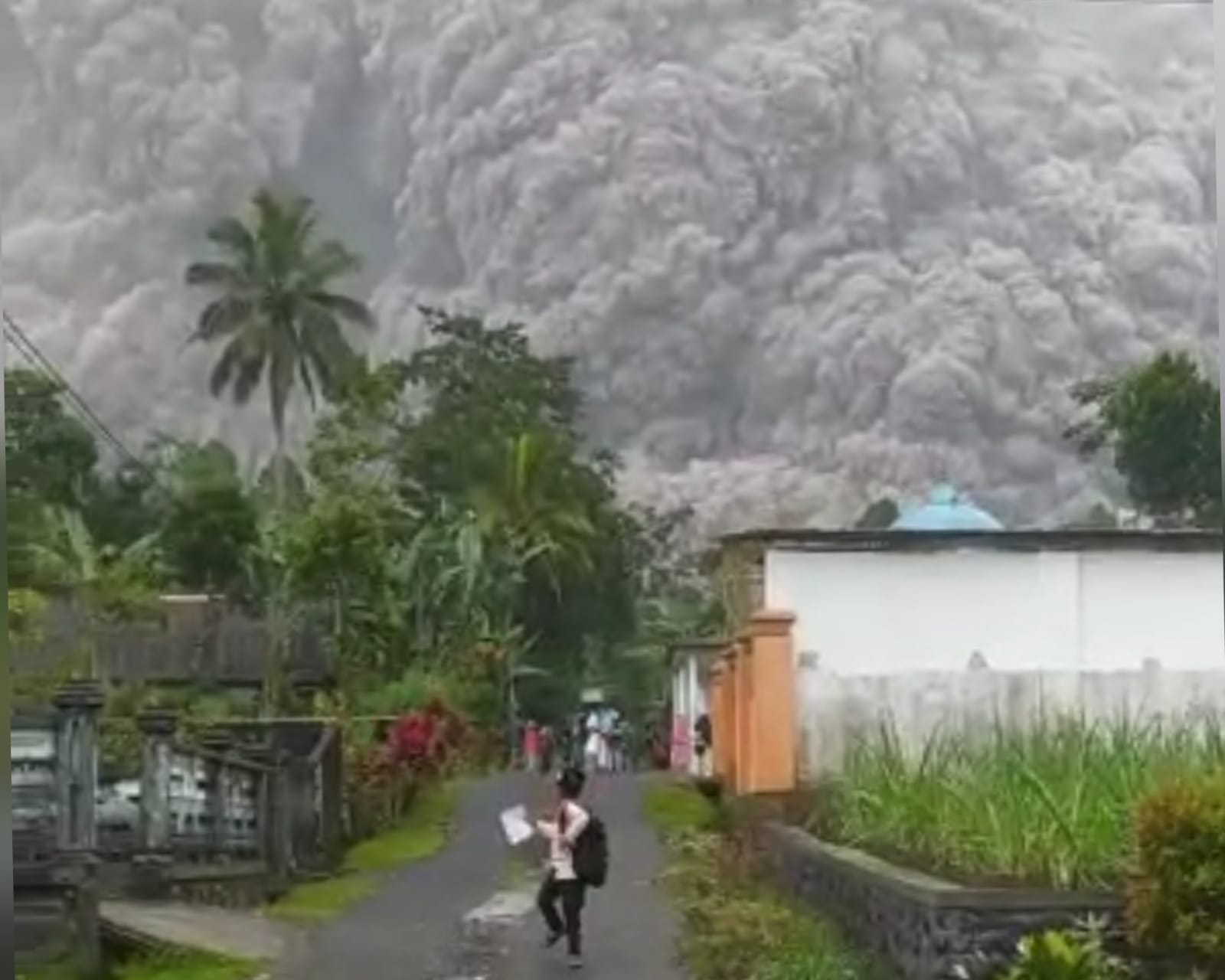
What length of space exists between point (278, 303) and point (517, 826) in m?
1.19

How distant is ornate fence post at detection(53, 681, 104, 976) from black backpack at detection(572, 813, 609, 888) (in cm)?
103

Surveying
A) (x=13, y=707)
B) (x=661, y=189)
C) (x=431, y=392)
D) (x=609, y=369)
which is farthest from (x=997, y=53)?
(x=13, y=707)

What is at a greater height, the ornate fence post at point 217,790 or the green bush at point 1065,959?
the ornate fence post at point 217,790

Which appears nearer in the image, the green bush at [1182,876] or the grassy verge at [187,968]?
the green bush at [1182,876]

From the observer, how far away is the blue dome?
180 inches

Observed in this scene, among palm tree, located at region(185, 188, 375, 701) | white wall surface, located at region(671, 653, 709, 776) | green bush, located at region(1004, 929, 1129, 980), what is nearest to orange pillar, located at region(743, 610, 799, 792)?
white wall surface, located at region(671, 653, 709, 776)

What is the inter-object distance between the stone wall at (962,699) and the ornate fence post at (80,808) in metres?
1.50

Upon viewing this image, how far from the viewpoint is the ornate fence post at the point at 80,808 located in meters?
4.57

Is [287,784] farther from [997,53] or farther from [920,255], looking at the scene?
[997,53]

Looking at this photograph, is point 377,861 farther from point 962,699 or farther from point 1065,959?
point 1065,959

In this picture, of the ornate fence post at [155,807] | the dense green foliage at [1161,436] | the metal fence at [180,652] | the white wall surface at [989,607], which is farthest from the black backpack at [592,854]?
the dense green foliage at [1161,436]

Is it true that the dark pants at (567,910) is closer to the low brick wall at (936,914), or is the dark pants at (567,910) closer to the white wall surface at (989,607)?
the low brick wall at (936,914)

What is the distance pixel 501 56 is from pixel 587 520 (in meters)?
1.04

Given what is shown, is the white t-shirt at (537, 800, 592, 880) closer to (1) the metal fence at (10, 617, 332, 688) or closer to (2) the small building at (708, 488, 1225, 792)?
(2) the small building at (708, 488, 1225, 792)
